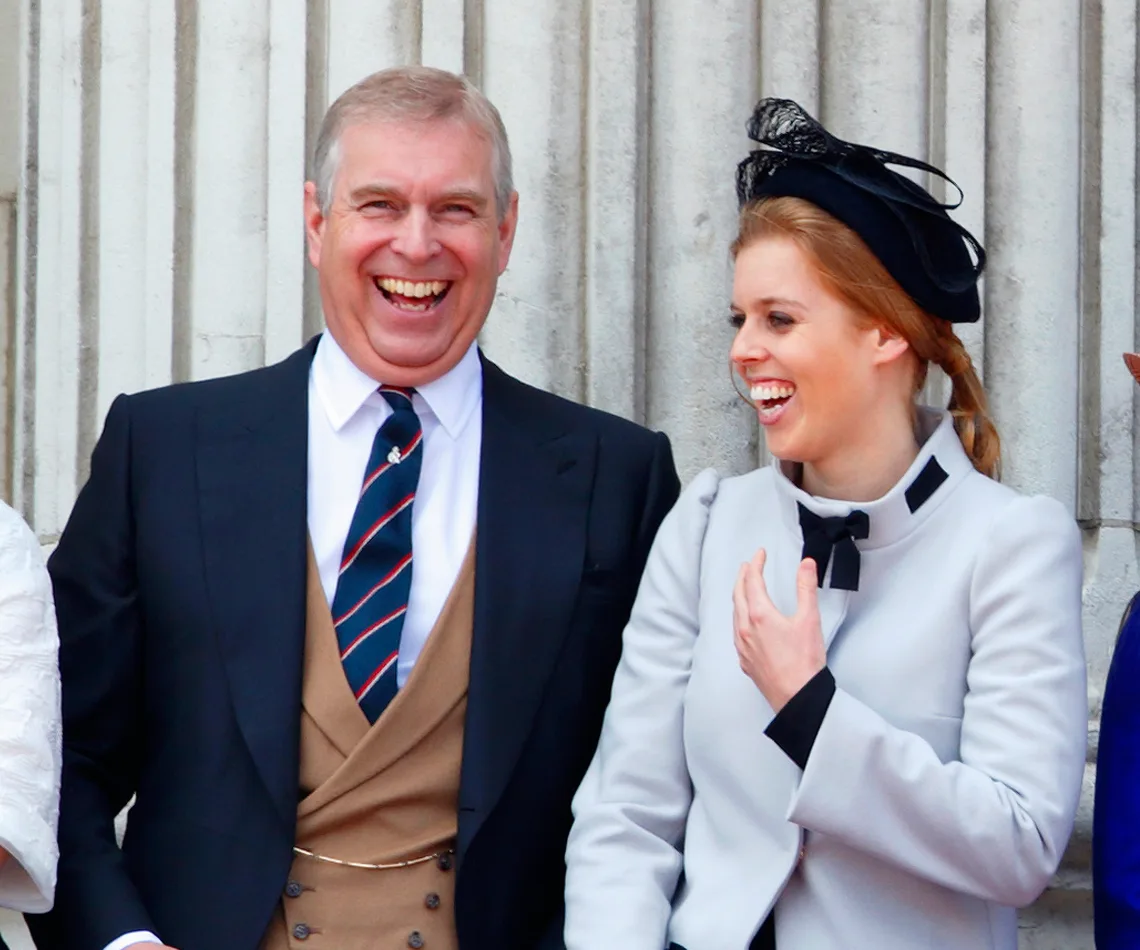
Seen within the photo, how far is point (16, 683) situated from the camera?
105 inches

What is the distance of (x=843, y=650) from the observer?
287 centimetres

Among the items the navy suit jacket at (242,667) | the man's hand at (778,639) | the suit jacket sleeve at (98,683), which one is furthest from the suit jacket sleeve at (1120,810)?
the suit jacket sleeve at (98,683)

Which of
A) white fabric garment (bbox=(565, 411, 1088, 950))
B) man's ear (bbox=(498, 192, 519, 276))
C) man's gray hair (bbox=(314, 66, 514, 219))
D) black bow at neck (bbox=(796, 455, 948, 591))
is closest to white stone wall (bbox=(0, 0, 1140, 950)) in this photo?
man's ear (bbox=(498, 192, 519, 276))

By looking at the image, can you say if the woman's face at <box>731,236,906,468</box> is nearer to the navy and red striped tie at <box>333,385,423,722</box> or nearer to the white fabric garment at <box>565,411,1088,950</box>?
the white fabric garment at <box>565,411,1088,950</box>

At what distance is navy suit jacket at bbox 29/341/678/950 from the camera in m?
3.01

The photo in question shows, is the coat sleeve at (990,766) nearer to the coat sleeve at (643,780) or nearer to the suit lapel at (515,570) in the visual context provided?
the coat sleeve at (643,780)

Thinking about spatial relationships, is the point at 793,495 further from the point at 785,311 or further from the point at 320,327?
the point at 320,327

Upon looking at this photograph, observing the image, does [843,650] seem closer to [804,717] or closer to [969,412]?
[804,717]

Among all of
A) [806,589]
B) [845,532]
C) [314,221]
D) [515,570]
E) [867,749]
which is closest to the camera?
[867,749]

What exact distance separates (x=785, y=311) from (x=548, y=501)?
561mm

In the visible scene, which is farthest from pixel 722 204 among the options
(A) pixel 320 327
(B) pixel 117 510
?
(B) pixel 117 510

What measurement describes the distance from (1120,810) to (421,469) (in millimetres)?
1201

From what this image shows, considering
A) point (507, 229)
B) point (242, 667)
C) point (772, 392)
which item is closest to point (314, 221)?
point (507, 229)

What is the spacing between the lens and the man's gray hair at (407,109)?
324 centimetres
